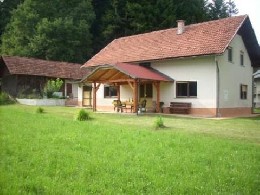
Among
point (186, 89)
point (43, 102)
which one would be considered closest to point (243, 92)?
point (186, 89)

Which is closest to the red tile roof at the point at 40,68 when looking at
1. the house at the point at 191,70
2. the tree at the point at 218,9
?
the house at the point at 191,70

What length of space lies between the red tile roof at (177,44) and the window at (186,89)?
2.04 m

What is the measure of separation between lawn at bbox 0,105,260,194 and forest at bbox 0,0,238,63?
39218mm

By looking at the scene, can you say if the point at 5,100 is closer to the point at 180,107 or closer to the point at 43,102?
the point at 43,102

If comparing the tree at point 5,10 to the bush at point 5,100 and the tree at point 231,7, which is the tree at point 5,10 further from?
the tree at point 231,7

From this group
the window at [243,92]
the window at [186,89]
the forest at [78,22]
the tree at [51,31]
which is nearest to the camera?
the window at [186,89]

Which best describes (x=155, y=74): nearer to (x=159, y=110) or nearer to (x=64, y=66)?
(x=159, y=110)

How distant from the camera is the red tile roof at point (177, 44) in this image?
23219mm

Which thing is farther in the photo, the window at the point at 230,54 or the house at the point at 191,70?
the window at the point at 230,54

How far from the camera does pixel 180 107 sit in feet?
78.2

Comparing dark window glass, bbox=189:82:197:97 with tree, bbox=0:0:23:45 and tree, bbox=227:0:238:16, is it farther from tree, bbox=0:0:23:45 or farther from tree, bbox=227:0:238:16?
tree, bbox=0:0:23:45

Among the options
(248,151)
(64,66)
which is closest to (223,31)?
(248,151)

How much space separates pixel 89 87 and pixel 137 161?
80.7 ft

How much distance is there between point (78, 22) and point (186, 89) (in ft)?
105
